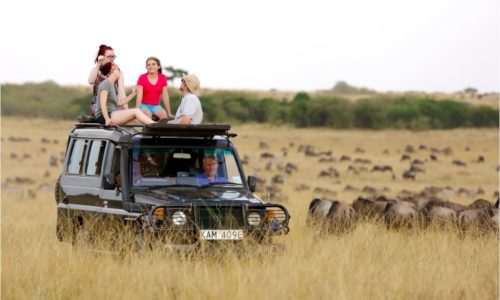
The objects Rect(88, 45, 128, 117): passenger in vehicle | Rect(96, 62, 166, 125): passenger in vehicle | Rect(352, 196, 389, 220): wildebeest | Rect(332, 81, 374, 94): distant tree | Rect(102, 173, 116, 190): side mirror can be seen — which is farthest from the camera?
Rect(332, 81, 374, 94): distant tree

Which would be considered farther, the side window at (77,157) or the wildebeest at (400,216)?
the wildebeest at (400,216)

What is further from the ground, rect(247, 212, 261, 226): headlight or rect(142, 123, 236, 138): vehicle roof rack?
rect(142, 123, 236, 138): vehicle roof rack

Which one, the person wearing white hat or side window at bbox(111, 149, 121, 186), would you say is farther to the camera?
the person wearing white hat

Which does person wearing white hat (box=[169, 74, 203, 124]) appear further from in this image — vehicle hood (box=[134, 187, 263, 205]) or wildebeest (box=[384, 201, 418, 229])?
wildebeest (box=[384, 201, 418, 229])

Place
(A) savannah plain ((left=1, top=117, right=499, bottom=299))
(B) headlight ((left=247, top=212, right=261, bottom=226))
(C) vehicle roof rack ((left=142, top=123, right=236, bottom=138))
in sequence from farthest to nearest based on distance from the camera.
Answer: (C) vehicle roof rack ((left=142, top=123, right=236, bottom=138)) → (B) headlight ((left=247, top=212, right=261, bottom=226)) → (A) savannah plain ((left=1, top=117, right=499, bottom=299))

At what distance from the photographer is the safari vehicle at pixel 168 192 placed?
1101 cm

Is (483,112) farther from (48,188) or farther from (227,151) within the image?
(227,151)

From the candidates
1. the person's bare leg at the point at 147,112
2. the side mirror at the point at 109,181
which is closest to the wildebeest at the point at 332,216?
the person's bare leg at the point at 147,112

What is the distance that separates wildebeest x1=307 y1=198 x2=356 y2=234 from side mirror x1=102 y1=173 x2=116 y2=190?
399cm

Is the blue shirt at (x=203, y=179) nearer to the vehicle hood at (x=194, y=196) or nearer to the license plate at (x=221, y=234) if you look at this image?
the vehicle hood at (x=194, y=196)

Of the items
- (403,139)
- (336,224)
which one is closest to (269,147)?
(403,139)

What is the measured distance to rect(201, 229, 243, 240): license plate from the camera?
11.0m

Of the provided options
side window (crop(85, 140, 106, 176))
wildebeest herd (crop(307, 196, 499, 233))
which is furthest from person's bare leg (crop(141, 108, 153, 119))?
wildebeest herd (crop(307, 196, 499, 233))

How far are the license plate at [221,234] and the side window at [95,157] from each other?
6.40 feet
